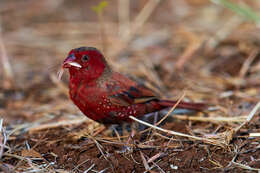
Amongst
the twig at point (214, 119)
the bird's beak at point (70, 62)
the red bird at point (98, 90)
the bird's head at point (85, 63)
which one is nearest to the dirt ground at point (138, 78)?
the twig at point (214, 119)

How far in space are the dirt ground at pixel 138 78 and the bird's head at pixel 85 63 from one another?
685mm

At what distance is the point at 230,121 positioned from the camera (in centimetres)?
376

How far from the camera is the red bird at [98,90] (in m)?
3.44

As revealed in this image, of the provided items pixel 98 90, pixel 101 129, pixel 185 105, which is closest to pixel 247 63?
pixel 185 105

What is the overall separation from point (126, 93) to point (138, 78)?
177 cm

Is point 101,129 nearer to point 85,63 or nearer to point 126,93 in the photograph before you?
point 126,93

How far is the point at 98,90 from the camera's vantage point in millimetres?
3471

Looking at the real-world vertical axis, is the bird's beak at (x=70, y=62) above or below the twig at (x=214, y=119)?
above

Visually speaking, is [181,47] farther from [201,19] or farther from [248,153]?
[248,153]

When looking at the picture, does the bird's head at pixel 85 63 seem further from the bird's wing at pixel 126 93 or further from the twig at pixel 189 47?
the twig at pixel 189 47

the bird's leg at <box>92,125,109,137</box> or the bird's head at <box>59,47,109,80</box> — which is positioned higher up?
the bird's head at <box>59,47,109,80</box>

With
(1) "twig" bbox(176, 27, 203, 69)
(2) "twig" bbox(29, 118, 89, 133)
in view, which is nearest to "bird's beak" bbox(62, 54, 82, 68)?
(2) "twig" bbox(29, 118, 89, 133)

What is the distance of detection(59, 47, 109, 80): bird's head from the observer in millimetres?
3416

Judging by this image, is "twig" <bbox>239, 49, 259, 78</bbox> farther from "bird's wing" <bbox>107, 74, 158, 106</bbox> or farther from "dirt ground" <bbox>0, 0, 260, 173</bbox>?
"bird's wing" <bbox>107, 74, 158, 106</bbox>
